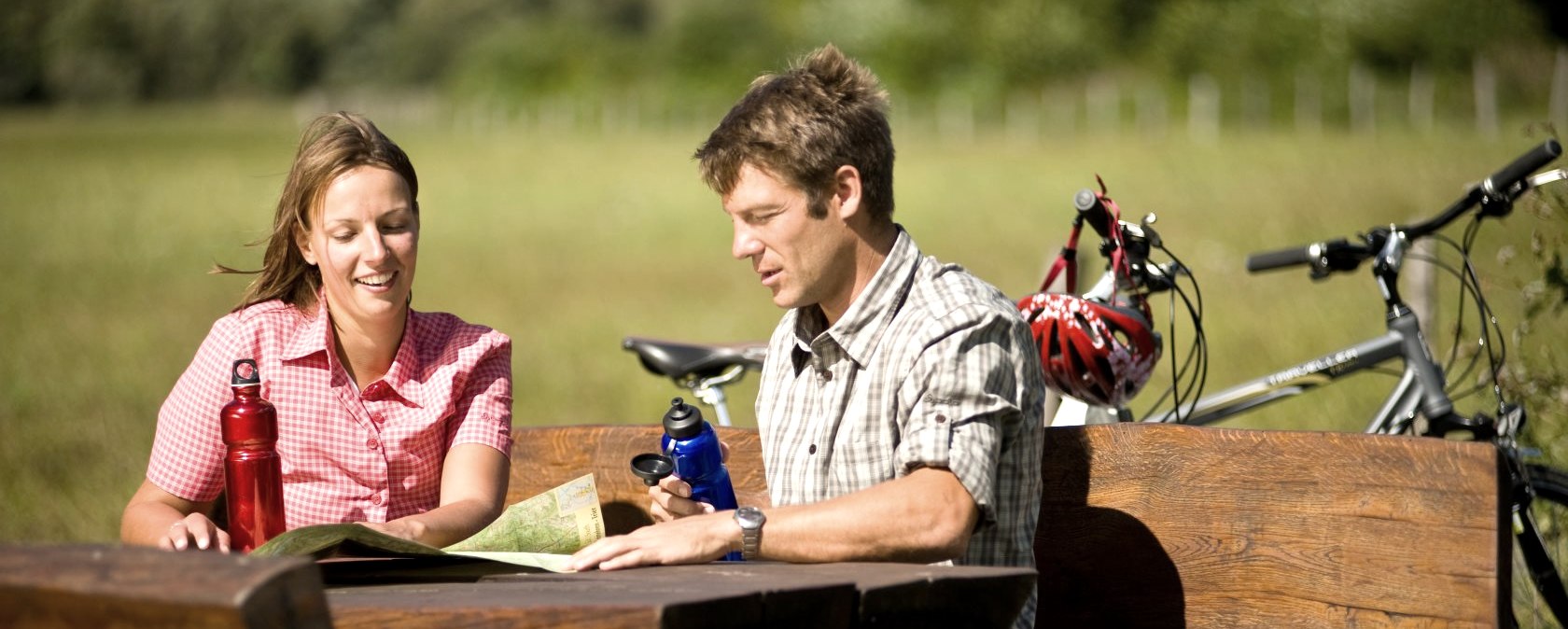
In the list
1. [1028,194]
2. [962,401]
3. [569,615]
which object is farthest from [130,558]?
[1028,194]

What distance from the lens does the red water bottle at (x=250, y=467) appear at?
Result: 294 cm

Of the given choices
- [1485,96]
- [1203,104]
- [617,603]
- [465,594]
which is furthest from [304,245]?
[1203,104]

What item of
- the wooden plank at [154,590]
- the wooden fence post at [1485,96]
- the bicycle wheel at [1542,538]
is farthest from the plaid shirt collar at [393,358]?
the wooden fence post at [1485,96]

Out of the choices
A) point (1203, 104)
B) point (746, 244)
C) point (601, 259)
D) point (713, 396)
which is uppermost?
point (1203, 104)

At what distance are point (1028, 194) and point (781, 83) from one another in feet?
69.1

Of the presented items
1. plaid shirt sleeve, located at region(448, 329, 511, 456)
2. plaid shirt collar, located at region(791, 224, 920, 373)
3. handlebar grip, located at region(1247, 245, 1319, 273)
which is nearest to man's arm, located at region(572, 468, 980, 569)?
plaid shirt collar, located at region(791, 224, 920, 373)

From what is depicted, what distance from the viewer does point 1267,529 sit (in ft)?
10.5

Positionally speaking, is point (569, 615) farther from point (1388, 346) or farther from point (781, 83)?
point (1388, 346)

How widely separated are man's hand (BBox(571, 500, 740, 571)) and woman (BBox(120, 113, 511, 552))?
0.64 m

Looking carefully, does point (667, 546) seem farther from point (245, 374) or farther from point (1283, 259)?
point (1283, 259)

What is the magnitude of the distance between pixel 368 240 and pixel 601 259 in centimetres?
1661

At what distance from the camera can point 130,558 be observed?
77.1 inches

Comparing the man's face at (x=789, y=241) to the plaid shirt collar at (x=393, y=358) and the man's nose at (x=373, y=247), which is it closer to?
the man's nose at (x=373, y=247)

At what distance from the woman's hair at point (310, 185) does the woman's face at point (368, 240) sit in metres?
0.02
